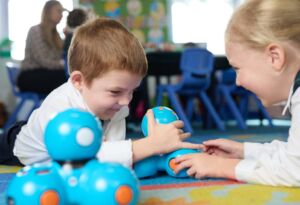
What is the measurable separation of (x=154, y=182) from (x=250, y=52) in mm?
356

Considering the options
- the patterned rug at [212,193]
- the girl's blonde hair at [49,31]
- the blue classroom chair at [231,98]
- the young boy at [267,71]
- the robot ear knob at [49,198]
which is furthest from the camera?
the blue classroom chair at [231,98]

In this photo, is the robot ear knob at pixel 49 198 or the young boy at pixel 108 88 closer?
the robot ear knob at pixel 49 198

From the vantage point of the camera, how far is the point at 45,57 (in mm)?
3436

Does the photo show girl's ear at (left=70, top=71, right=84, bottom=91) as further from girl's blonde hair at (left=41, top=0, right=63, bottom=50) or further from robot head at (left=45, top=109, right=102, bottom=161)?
girl's blonde hair at (left=41, top=0, right=63, bottom=50)

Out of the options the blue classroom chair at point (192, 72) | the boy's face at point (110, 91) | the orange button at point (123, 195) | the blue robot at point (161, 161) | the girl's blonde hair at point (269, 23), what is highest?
the girl's blonde hair at point (269, 23)

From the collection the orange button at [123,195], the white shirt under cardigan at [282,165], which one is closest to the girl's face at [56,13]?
the white shirt under cardigan at [282,165]

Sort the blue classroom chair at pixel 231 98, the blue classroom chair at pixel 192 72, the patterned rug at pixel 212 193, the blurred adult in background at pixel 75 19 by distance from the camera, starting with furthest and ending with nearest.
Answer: the blue classroom chair at pixel 231 98 → the blue classroom chair at pixel 192 72 → the blurred adult in background at pixel 75 19 → the patterned rug at pixel 212 193

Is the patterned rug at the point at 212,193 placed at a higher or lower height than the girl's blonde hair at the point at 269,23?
lower

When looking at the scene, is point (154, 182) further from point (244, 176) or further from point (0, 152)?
point (0, 152)

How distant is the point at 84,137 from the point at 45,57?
2.83 m

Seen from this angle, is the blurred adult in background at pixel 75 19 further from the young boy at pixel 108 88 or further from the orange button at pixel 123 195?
the orange button at pixel 123 195

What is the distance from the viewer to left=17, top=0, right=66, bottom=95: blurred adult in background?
3318 mm

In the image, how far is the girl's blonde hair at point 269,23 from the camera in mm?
970

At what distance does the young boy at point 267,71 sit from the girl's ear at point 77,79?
0.30 meters
